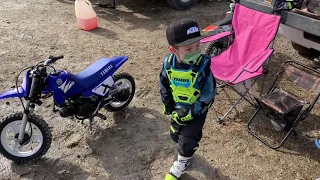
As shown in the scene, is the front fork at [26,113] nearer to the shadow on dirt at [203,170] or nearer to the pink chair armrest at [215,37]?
the shadow on dirt at [203,170]

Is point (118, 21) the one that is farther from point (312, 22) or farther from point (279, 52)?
point (312, 22)

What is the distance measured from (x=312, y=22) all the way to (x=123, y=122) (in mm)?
2417

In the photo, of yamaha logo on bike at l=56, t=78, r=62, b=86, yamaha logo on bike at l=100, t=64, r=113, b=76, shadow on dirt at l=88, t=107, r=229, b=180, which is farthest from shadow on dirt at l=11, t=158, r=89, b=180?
yamaha logo on bike at l=100, t=64, r=113, b=76

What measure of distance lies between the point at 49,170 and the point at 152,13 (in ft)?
15.1

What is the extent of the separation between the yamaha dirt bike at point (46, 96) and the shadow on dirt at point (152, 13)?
301cm

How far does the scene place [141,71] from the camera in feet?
15.5

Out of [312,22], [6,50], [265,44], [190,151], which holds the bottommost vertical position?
[6,50]

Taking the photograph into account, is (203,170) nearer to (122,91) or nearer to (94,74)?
(122,91)

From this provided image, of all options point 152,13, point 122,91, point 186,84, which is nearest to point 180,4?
point 152,13

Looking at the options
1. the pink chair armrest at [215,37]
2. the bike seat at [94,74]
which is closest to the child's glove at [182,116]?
the bike seat at [94,74]

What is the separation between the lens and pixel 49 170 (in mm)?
3088

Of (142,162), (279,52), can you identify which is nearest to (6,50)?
(142,162)

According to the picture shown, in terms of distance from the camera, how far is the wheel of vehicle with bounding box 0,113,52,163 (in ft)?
9.71

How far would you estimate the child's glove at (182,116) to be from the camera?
8.52 ft
